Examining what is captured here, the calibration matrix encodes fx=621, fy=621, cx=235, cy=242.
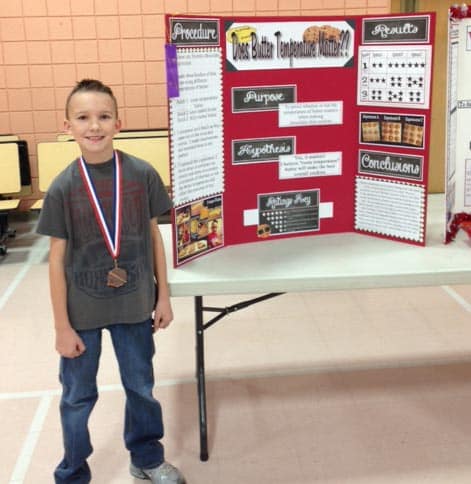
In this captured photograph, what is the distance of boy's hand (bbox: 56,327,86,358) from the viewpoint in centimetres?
179

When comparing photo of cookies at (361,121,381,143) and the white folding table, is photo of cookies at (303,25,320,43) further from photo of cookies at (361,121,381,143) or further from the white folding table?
the white folding table

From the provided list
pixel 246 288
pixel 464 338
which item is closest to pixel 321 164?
pixel 246 288

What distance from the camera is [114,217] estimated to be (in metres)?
1.78

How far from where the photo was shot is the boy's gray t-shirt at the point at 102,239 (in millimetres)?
1737

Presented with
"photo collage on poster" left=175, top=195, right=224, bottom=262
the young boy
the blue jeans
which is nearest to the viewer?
the young boy

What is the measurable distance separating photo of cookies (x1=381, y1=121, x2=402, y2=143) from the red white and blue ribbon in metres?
0.97

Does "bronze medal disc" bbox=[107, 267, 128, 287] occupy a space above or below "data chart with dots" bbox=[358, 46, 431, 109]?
below

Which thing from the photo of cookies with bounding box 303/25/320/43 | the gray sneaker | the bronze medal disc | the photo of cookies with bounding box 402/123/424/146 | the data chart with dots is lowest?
the gray sneaker

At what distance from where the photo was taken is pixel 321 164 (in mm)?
2271

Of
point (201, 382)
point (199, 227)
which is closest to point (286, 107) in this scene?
point (199, 227)

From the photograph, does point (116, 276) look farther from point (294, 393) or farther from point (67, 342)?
point (294, 393)

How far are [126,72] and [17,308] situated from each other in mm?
3216

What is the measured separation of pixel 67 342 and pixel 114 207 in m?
0.41

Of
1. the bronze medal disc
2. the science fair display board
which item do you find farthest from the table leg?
the science fair display board
